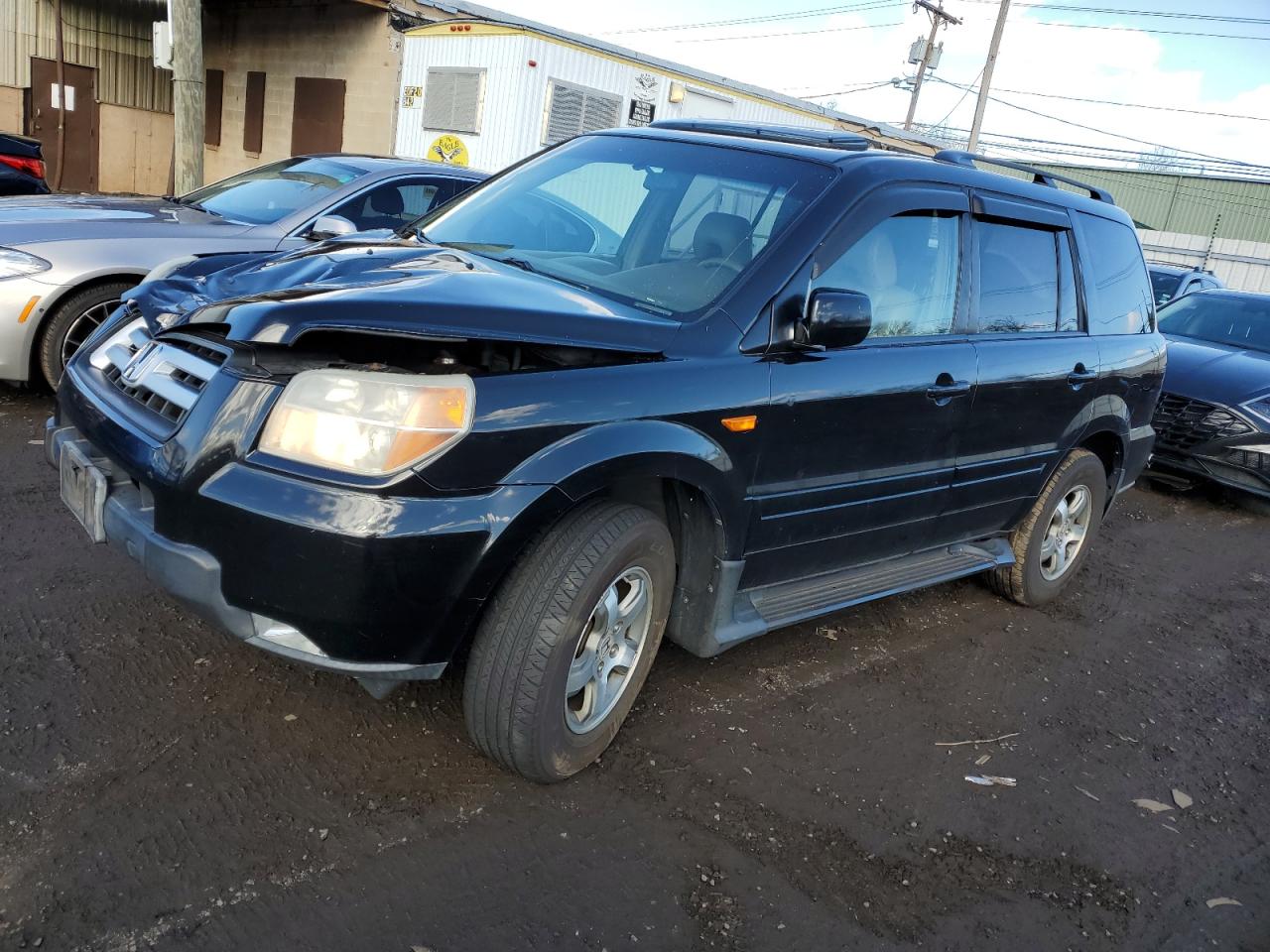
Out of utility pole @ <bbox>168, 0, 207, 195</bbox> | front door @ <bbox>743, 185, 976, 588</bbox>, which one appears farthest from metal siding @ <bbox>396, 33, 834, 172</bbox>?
front door @ <bbox>743, 185, 976, 588</bbox>

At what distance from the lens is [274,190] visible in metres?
6.52

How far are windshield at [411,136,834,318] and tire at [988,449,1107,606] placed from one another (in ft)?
7.38

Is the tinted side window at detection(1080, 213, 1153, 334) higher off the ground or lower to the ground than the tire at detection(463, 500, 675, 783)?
higher

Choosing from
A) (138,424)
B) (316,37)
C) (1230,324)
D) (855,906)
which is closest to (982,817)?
(855,906)

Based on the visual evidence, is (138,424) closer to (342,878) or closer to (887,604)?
(342,878)

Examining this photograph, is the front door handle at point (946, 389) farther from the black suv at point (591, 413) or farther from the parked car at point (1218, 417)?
the parked car at point (1218, 417)

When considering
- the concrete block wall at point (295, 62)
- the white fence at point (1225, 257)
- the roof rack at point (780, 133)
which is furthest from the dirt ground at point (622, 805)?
the white fence at point (1225, 257)

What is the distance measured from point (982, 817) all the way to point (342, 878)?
1917mm

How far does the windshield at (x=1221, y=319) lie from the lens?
28.3ft

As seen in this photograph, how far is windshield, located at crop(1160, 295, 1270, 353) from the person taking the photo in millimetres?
8617

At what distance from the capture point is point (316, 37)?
53.4ft

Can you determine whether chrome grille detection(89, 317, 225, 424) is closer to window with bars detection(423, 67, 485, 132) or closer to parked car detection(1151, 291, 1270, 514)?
parked car detection(1151, 291, 1270, 514)

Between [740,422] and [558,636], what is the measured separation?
2.80 feet

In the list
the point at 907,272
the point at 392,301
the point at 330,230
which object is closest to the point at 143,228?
the point at 330,230
